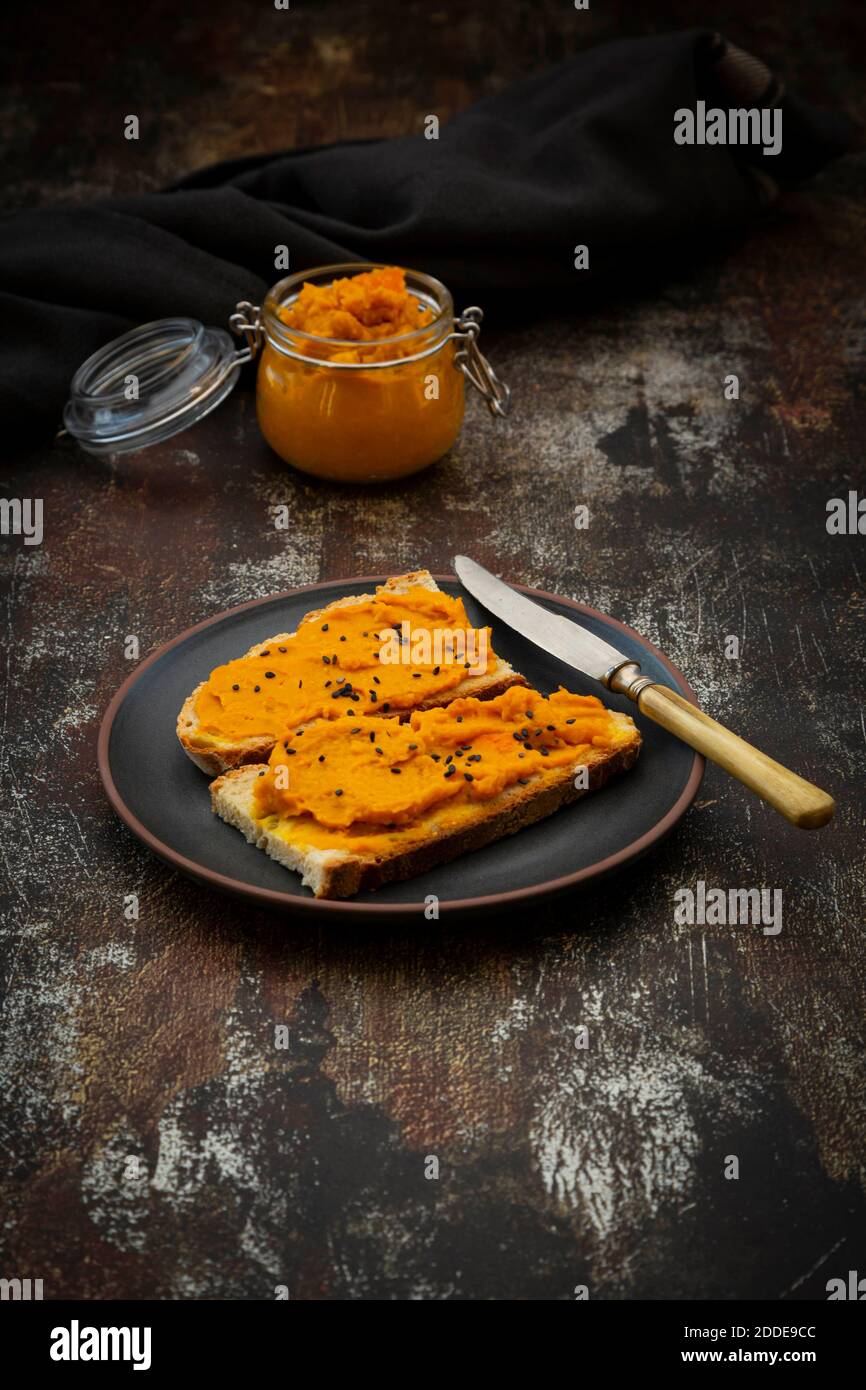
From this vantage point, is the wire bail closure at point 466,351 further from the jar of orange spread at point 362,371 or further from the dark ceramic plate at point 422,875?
the dark ceramic plate at point 422,875

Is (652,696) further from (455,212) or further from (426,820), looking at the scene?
(455,212)

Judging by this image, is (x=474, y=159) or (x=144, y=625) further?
(x=474, y=159)

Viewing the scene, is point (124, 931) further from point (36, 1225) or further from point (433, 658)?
point (433, 658)

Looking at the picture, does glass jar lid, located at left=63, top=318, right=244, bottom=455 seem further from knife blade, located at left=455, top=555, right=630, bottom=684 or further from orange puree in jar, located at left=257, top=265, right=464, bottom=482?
knife blade, located at left=455, top=555, right=630, bottom=684

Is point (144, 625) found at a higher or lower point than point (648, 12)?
lower

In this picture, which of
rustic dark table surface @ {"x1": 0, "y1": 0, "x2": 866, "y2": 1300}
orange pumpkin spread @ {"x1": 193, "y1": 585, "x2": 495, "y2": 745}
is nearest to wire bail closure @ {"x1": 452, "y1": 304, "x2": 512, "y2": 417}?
rustic dark table surface @ {"x1": 0, "y1": 0, "x2": 866, "y2": 1300}

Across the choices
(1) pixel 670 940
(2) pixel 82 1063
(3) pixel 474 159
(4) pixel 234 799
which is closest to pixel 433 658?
(4) pixel 234 799
